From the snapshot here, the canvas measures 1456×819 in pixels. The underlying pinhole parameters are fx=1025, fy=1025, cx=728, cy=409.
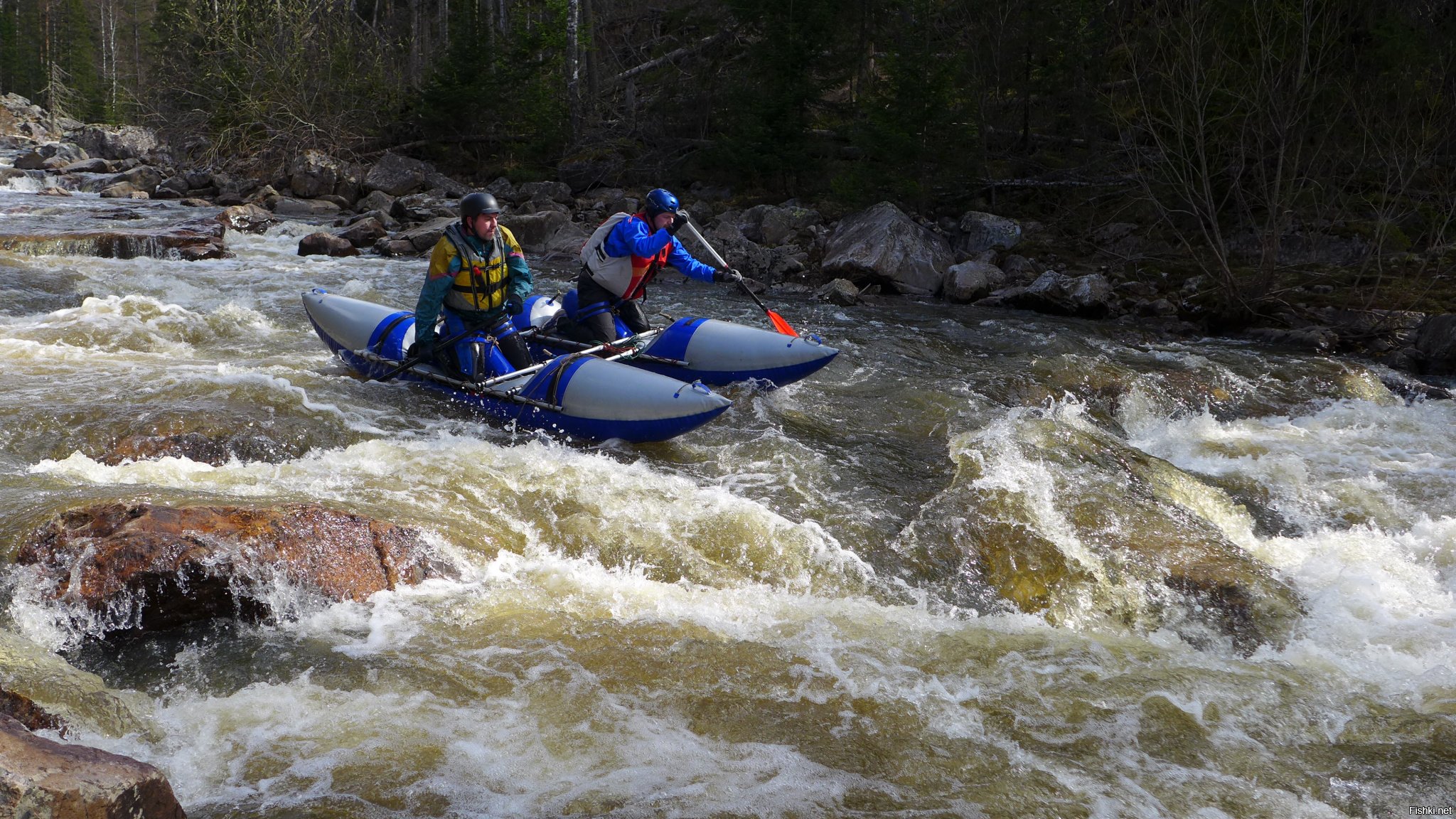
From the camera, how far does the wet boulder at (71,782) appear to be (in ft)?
6.82

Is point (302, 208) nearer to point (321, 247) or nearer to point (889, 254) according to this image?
point (321, 247)

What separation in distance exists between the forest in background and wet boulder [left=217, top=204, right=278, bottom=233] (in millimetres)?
4164

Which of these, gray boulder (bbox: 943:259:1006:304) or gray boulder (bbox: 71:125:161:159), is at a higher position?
gray boulder (bbox: 71:125:161:159)

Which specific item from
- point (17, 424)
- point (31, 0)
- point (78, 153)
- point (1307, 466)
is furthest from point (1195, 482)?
point (31, 0)

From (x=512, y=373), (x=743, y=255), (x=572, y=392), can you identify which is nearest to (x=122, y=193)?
(x=743, y=255)

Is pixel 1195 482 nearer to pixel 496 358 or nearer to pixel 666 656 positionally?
pixel 666 656

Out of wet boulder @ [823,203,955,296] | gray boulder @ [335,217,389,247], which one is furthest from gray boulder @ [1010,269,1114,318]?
gray boulder @ [335,217,389,247]

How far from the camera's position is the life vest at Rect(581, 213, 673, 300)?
7031mm

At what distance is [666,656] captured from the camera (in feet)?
12.3

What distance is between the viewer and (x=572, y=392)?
5953mm

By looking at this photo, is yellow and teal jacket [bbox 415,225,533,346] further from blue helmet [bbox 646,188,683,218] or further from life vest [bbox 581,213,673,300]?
blue helmet [bbox 646,188,683,218]

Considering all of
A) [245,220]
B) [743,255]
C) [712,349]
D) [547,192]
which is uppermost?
[547,192]

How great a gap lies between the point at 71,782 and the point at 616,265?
5261 millimetres

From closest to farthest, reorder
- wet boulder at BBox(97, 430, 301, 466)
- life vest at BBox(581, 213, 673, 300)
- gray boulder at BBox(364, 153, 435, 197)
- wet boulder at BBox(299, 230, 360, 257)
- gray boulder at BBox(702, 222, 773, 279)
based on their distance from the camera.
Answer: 1. wet boulder at BBox(97, 430, 301, 466)
2. life vest at BBox(581, 213, 673, 300)
3. gray boulder at BBox(702, 222, 773, 279)
4. wet boulder at BBox(299, 230, 360, 257)
5. gray boulder at BBox(364, 153, 435, 197)
